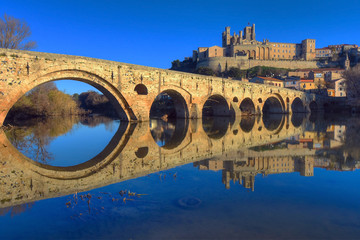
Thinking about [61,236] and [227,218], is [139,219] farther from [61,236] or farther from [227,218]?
[227,218]

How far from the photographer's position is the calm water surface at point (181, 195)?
2.93 meters

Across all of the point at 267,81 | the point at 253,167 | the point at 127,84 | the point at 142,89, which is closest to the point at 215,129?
the point at 127,84

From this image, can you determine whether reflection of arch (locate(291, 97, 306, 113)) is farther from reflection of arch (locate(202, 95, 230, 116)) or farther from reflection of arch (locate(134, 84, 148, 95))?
reflection of arch (locate(134, 84, 148, 95))

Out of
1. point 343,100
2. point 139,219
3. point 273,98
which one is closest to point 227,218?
point 139,219

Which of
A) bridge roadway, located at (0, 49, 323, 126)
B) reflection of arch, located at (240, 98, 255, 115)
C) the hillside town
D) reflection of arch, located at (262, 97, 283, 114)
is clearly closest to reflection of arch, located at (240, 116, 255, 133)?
bridge roadway, located at (0, 49, 323, 126)

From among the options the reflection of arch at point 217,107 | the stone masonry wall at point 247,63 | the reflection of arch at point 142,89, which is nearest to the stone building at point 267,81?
the stone masonry wall at point 247,63

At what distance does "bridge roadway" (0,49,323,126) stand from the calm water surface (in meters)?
6.66

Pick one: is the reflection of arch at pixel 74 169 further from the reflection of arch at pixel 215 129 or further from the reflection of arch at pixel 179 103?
the reflection of arch at pixel 179 103

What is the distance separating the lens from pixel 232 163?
20.5ft

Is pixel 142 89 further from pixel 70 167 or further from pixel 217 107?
pixel 70 167

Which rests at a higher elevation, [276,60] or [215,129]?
[276,60]

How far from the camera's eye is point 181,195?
411 centimetres

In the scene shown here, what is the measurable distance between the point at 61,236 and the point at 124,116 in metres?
16.4

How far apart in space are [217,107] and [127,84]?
49.0ft
